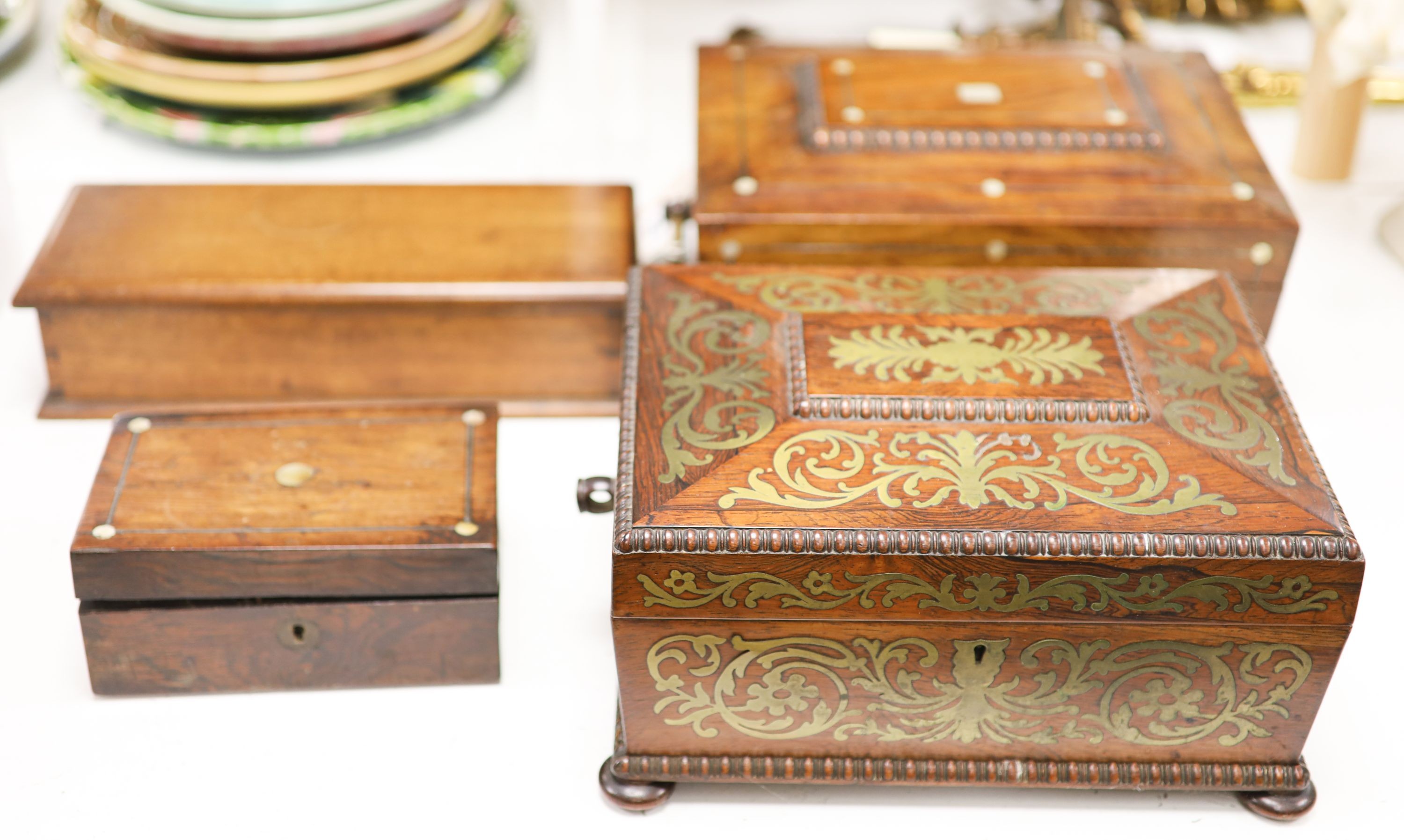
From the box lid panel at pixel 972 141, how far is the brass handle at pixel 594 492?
0.38m

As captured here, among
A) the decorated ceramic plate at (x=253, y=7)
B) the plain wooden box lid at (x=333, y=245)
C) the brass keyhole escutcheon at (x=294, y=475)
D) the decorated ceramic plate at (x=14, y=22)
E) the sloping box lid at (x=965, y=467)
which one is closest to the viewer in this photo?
the sloping box lid at (x=965, y=467)

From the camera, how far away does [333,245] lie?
1.66m

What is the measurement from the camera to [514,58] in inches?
86.0

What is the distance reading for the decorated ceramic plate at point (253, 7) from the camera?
1.96m

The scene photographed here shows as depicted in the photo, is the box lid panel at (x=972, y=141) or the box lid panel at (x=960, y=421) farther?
the box lid panel at (x=972, y=141)

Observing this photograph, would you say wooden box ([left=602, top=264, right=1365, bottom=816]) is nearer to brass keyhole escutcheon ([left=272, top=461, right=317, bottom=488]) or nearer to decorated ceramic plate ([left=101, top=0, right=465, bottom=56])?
brass keyhole escutcheon ([left=272, top=461, right=317, bottom=488])

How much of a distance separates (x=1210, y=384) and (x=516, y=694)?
0.66 meters

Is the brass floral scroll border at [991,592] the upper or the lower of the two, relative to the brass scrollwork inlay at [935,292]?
lower

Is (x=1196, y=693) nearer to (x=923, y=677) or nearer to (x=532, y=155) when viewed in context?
(x=923, y=677)

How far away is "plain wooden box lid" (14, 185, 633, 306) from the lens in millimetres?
1580

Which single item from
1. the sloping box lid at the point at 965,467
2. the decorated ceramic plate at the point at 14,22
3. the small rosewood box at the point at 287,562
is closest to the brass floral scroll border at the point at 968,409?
the sloping box lid at the point at 965,467

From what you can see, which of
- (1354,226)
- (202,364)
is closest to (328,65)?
(202,364)

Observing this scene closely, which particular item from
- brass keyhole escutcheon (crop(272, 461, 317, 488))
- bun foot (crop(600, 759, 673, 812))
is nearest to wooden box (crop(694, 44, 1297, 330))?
Result: brass keyhole escutcheon (crop(272, 461, 317, 488))

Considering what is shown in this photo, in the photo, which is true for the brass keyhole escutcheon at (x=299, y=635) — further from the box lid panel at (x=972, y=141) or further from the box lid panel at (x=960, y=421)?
the box lid panel at (x=972, y=141)
